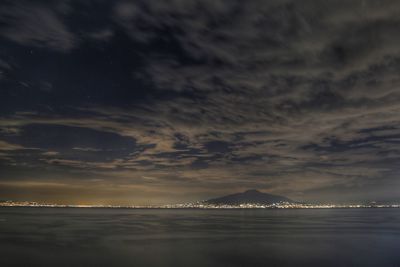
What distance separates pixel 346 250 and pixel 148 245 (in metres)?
A: 26.2

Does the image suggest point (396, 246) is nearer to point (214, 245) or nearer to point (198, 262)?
point (214, 245)

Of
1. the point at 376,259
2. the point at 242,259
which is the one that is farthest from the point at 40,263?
the point at 376,259

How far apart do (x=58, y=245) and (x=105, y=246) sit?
649 centimetres

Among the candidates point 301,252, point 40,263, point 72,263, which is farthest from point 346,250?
point 40,263

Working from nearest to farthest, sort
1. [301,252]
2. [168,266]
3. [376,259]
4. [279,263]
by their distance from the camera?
[168,266]
[279,263]
[376,259]
[301,252]

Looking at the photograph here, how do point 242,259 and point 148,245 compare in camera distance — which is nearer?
point 242,259

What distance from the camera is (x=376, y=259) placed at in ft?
128

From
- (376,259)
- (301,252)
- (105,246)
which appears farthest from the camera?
(105,246)

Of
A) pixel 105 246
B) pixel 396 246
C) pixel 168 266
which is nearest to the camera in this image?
pixel 168 266

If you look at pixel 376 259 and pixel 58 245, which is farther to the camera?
pixel 58 245

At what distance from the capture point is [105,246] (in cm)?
4666

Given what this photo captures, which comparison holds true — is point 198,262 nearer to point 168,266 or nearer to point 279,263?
point 168,266

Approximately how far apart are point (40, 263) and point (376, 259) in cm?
3541

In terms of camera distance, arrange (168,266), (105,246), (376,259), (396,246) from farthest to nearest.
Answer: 1. (396,246)
2. (105,246)
3. (376,259)
4. (168,266)
